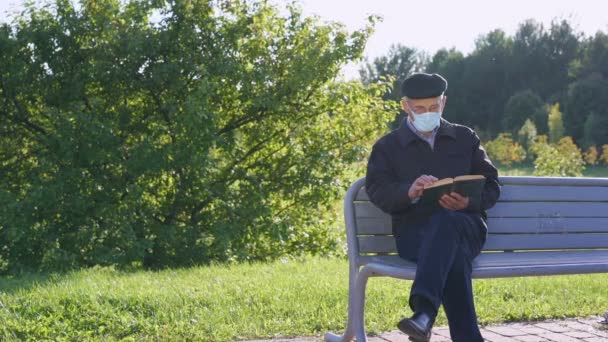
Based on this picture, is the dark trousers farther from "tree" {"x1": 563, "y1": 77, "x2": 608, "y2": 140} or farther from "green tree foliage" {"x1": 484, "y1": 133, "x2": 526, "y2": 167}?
"tree" {"x1": 563, "y1": 77, "x2": 608, "y2": 140}

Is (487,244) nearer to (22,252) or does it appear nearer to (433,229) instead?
(433,229)

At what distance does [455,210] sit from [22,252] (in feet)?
18.1

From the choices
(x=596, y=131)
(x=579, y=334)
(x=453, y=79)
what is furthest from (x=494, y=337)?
(x=453, y=79)

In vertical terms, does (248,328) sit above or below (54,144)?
below

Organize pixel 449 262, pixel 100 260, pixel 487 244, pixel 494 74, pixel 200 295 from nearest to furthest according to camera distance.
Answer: pixel 449 262 → pixel 487 244 → pixel 200 295 → pixel 100 260 → pixel 494 74

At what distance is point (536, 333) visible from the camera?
486 cm

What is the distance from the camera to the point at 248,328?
4.70 m

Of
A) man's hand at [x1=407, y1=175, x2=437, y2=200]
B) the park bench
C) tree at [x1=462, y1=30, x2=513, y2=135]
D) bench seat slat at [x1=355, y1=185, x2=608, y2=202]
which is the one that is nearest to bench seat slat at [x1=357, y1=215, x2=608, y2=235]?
the park bench

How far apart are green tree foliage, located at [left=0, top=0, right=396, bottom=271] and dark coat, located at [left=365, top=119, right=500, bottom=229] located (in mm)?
4414

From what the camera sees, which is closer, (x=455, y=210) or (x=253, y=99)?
(x=455, y=210)

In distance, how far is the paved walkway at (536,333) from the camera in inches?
183

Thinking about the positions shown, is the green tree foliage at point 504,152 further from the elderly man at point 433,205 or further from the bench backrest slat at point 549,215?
the elderly man at point 433,205

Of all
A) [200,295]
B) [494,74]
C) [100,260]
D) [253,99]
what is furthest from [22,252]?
[494,74]

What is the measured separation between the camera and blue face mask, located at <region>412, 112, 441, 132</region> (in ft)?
13.8
